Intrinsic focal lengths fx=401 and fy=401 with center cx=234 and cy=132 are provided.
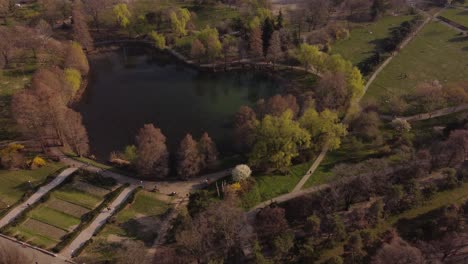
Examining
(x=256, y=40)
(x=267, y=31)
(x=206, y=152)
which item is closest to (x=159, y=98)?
(x=206, y=152)

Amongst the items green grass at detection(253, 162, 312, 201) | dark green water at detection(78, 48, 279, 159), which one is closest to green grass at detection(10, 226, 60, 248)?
dark green water at detection(78, 48, 279, 159)

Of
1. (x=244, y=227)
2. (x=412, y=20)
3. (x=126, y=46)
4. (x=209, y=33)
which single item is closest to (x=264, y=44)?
(x=209, y=33)

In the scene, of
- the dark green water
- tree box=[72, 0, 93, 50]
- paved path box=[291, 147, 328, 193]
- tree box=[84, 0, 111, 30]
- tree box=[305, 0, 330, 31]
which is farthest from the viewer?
tree box=[305, 0, 330, 31]

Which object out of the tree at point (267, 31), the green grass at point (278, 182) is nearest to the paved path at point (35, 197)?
the green grass at point (278, 182)

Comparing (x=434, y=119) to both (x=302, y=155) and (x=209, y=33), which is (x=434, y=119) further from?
(x=209, y=33)

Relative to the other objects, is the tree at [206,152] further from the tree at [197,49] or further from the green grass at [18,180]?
the tree at [197,49]

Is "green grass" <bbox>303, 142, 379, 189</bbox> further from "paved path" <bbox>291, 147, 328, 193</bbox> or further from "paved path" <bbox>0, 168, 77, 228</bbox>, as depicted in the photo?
"paved path" <bbox>0, 168, 77, 228</bbox>

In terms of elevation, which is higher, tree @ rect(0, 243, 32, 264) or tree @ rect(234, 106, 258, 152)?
tree @ rect(234, 106, 258, 152)
